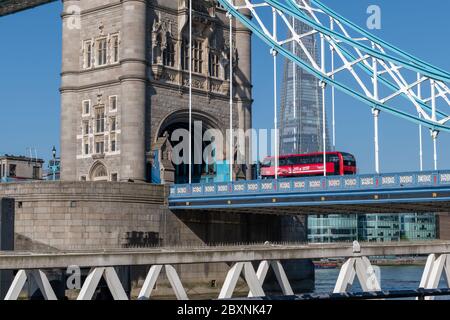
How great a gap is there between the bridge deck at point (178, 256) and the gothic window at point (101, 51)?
43.8 m

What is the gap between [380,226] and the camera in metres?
143

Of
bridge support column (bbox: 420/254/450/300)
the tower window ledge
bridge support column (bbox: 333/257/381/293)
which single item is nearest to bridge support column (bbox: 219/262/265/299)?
bridge support column (bbox: 333/257/381/293)

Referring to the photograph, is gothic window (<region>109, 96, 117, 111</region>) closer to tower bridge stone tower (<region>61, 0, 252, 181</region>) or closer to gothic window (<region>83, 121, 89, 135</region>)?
tower bridge stone tower (<region>61, 0, 252, 181</region>)

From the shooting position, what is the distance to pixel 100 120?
57906 millimetres

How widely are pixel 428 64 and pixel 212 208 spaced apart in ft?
51.9

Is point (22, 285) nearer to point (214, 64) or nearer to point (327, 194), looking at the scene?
point (327, 194)

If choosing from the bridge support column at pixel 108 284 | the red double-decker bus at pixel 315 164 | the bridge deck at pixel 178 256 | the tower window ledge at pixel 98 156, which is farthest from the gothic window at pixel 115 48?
the bridge support column at pixel 108 284

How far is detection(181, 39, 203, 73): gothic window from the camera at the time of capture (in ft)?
193

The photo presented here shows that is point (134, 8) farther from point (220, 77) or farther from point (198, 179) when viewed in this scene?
point (198, 179)

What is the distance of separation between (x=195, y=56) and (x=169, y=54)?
2.69m

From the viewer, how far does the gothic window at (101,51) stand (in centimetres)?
5791

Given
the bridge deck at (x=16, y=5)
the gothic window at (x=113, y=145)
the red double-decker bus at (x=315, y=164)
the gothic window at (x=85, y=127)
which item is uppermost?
the bridge deck at (x=16, y=5)

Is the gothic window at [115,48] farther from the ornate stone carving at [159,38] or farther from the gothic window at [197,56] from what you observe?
the gothic window at [197,56]

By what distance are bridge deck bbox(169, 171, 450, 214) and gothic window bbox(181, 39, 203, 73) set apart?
42.3ft
